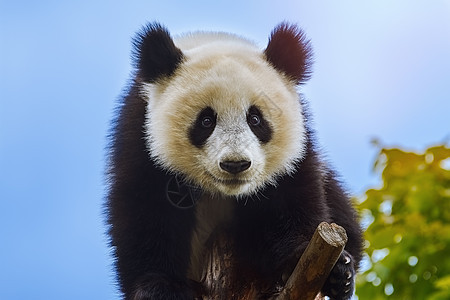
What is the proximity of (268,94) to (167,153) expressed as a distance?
833 millimetres

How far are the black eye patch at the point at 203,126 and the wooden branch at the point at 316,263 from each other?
41.0 inches

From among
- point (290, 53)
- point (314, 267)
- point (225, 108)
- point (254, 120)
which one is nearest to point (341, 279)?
point (314, 267)

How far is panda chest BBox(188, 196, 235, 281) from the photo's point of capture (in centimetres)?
565

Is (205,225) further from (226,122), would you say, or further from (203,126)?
(226,122)

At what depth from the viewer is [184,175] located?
17.6ft

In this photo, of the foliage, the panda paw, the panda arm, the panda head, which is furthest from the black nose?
the foliage

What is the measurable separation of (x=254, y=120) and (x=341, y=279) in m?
1.23

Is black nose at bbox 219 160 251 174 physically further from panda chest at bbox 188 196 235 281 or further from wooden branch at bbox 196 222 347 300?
panda chest at bbox 188 196 235 281

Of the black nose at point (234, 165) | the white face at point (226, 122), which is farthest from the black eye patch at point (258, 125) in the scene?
the black nose at point (234, 165)

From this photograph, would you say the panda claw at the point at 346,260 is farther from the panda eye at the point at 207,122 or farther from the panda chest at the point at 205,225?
the panda eye at the point at 207,122

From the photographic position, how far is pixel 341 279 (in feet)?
16.5

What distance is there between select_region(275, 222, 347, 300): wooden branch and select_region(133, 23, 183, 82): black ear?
66.7 inches

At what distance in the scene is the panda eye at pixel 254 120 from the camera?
199 inches

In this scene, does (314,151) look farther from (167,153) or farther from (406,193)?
(406,193)
